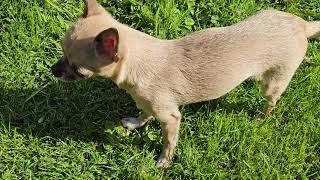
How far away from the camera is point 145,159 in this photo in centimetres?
Result: 422

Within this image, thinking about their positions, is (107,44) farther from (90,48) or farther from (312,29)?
(312,29)

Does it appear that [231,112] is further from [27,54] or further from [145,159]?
[27,54]

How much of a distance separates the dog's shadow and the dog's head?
0.92 meters

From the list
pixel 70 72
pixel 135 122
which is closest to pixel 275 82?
pixel 135 122

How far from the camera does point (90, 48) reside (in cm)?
335

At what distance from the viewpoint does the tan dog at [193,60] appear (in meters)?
3.59

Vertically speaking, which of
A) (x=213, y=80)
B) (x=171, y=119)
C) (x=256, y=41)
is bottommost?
(x=171, y=119)

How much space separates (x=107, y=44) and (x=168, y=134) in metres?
1.08

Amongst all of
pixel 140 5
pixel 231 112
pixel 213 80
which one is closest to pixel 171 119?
pixel 213 80

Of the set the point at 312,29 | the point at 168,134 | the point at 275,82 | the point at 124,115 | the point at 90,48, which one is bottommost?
the point at 124,115

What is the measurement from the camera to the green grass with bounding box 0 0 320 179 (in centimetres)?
420

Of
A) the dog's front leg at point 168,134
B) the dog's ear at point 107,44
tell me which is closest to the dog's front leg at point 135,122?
the dog's front leg at point 168,134

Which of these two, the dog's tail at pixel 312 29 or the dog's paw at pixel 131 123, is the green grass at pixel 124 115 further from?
the dog's tail at pixel 312 29

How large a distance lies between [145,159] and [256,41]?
1275 mm
